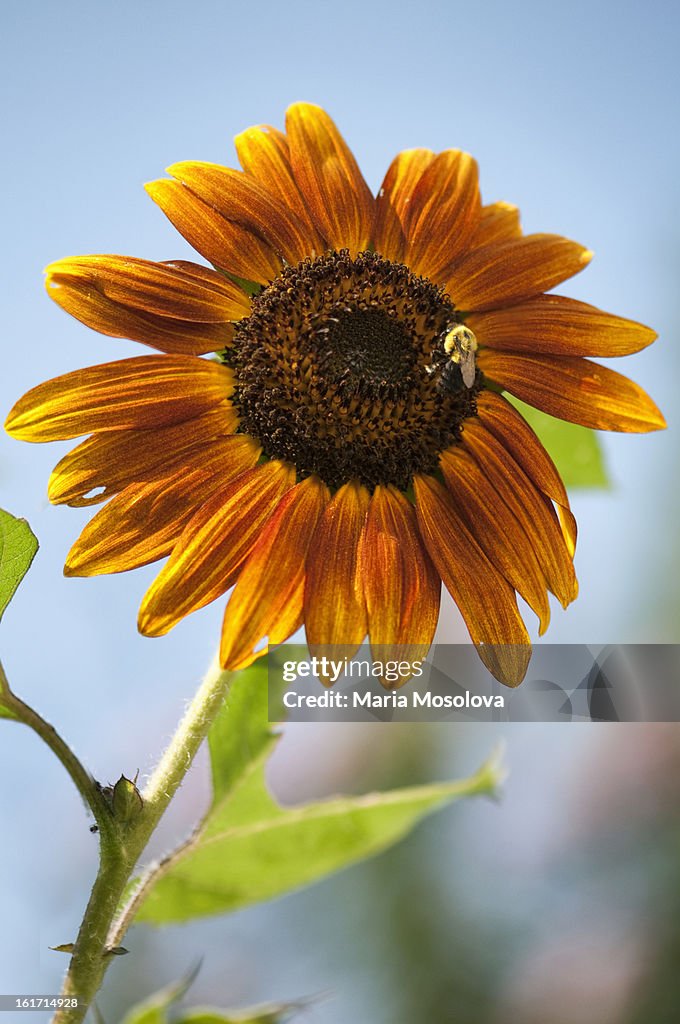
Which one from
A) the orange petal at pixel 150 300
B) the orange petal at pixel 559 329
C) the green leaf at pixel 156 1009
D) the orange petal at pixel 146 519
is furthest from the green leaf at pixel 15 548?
the orange petal at pixel 559 329

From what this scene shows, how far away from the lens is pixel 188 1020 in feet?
1.67

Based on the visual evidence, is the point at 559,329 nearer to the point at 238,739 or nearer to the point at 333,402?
the point at 333,402

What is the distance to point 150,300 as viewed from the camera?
0.63 m

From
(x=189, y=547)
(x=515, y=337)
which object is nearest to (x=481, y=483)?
(x=515, y=337)

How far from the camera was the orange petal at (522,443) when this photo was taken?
0.67 metres

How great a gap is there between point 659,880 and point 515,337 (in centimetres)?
168

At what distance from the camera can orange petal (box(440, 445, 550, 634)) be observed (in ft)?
2.08

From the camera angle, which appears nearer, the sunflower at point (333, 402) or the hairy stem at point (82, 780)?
the hairy stem at point (82, 780)

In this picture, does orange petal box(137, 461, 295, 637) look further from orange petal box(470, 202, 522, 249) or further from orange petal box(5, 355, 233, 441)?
orange petal box(470, 202, 522, 249)

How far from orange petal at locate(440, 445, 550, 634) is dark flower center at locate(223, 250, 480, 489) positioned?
0.06ft

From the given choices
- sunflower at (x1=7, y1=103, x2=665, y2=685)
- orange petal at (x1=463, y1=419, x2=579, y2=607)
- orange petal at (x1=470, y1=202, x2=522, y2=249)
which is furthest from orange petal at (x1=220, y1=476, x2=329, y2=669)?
orange petal at (x1=470, y1=202, x2=522, y2=249)

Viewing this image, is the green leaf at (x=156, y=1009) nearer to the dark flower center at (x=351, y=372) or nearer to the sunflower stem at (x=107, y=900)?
the sunflower stem at (x=107, y=900)

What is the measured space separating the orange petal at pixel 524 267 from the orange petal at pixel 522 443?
0.07 metres

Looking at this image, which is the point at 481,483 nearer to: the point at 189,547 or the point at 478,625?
the point at 478,625
